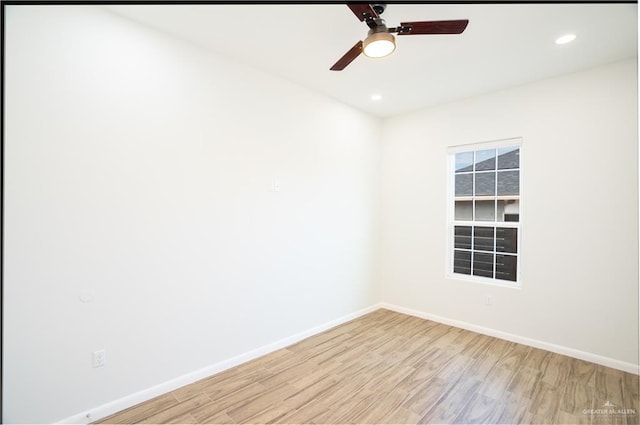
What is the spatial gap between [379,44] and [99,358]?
114 inches

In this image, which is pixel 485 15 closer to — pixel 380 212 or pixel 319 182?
pixel 319 182

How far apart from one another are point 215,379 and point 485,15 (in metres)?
3.60

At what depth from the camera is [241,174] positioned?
2.94 meters

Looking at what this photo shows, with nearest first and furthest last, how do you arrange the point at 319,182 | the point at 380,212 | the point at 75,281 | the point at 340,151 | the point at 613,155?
the point at 75,281 → the point at 613,155 → the point at 319,182 → the point at 340,151 → the point at 380,212

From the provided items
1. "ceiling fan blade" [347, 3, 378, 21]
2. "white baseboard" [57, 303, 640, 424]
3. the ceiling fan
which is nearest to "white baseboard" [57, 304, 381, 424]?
"white baseboard" [57, 303, 640, 424]

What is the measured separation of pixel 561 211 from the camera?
318 centimetres

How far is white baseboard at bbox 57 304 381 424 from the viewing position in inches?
82.9

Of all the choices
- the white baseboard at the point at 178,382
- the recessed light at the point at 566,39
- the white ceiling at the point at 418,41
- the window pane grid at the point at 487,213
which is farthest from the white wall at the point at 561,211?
the white baseboard at the point at 178,382

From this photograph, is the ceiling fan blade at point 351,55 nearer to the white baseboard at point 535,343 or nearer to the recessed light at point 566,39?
the recessed light at point 566,39

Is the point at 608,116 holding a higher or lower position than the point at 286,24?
lower

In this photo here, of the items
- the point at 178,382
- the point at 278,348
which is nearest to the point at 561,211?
the point at 278,348

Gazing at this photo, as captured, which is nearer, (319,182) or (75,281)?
(75,281)

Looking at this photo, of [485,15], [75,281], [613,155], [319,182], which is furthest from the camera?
[319,182]

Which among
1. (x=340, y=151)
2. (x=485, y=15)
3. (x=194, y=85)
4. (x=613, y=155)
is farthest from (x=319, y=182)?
(x=613, y=155)
